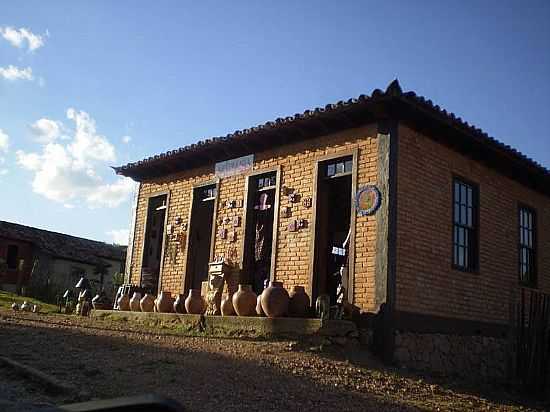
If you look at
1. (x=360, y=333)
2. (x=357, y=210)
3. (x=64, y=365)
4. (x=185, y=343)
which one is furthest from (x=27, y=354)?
(x=357, y=210)

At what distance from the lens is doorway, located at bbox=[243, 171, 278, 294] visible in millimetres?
11461

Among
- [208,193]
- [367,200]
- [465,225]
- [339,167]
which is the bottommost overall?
[465,225]

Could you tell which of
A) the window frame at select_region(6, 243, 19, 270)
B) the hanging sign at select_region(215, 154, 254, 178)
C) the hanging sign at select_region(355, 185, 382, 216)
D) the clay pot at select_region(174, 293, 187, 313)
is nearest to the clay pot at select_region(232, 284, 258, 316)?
Answer: the clay pot at select_region(174, 293, 187, 313)

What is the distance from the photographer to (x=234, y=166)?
40.1 feet

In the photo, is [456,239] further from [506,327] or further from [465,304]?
[506,327]

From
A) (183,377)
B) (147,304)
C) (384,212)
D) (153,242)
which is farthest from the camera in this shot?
(153,242)

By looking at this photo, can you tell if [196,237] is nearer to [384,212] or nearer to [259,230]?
[259,230]

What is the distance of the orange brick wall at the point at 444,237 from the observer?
30.1 feet

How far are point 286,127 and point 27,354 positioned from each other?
5.99 meters

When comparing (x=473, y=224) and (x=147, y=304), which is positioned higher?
(x=473, y=224)

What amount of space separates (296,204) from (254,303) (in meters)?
2.05

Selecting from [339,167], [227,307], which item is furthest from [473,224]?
[227,307]

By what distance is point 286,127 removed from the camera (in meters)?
10.7

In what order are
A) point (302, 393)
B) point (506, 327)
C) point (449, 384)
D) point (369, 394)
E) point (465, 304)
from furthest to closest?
point (506, 327)
point (465, 304)
point (449, 384)
point (369, 394)
point (302, 393)
